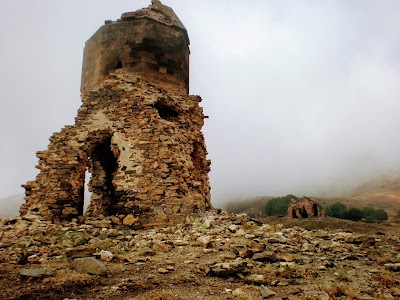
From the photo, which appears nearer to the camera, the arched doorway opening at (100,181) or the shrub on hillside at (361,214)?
the arched doorway opening at (100,181)

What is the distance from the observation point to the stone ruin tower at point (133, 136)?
7.26m

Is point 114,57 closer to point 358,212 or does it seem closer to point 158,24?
point 158,24

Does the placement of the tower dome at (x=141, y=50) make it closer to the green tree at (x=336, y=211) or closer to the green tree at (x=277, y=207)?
the green tree at (x=336, y=211)

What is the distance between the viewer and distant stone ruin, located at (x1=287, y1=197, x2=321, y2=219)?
32000 mm

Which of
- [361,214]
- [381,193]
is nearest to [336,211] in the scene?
[361,214]

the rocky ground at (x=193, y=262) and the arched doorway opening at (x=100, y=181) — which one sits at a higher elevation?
the arched doorway opening at (x=100, y=181)

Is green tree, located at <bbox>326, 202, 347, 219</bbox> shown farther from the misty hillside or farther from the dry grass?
the dry grass

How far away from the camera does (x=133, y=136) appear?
25.5ft

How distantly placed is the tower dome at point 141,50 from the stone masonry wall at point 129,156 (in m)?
0.46

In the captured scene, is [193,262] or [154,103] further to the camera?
[154,103]

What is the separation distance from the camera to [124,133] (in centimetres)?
783

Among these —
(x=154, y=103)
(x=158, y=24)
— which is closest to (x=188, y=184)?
(x=154, y=103)

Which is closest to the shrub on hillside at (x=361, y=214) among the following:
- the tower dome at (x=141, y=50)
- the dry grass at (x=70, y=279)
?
the tower dome at (x=141, y=50)

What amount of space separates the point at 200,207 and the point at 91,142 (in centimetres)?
322
